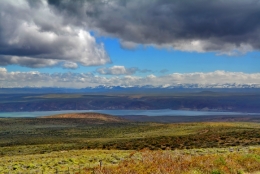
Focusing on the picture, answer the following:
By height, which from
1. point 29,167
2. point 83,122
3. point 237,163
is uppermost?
point 237,163

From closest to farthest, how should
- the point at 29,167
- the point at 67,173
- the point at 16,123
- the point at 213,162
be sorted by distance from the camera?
the point at 213,162
the point at 67,173
the point at 29,167
the point at 16,123

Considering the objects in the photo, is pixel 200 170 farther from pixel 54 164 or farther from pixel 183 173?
pixel 54 164

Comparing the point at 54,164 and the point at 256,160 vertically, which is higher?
the point at 256,160

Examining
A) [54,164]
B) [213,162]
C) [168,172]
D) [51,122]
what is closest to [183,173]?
[168,172]

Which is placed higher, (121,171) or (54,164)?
(121,171)

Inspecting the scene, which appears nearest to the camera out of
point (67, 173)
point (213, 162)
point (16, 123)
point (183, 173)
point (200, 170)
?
point (183, 173)

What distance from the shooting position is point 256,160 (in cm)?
1856

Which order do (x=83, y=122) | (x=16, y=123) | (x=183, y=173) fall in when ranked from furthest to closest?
1. (x=83, y=122)
2. (x=16, y=123)
3. (x=183, y=173)

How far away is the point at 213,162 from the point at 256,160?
2.94 metres

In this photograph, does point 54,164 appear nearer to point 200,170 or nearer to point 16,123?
point 200,170

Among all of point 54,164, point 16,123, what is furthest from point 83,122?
point 54,164

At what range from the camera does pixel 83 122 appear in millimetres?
151750

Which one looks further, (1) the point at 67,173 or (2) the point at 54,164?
(2) the point at 54,164

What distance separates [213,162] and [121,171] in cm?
577
